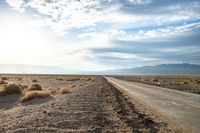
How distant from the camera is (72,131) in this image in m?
11.6

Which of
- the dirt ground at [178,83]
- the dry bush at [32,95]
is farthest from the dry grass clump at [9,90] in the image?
the dirt ground at [178,83]

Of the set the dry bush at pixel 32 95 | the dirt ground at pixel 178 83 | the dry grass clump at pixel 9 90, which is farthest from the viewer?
the dirt ground at pixel 178 83

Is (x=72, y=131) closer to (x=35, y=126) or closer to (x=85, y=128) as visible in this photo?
(x=85, y=128)

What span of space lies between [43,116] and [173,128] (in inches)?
227

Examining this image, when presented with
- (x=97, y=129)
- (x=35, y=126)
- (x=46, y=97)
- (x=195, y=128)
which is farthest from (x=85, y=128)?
(x=46, y=97)

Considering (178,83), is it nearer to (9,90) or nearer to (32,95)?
(9,90)

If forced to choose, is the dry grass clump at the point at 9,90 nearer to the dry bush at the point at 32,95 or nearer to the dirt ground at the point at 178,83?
the dry bush at the point at 32,95

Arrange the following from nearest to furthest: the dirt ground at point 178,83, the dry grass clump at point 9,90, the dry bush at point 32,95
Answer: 1. the dry bush at point 32,95
2. the dry grass clump at point 9,90
3. the dirt ground at point 178,83

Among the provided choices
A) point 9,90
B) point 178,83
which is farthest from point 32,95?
point 178,83

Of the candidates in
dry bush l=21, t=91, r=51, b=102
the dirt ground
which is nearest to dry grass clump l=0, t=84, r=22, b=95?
dry bush l=21, t=91, r=51, b=102

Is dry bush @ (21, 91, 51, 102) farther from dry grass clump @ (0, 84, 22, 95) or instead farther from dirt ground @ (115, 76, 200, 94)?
dirt ground @ (115, 76, 200, 94)

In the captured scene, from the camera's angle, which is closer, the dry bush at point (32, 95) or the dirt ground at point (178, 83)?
the dry bush at point (32, 95)

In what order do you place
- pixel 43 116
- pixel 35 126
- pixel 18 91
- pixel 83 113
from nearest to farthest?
1. pixel 35 126
2. pixel 43 116
3. pixel 83 113
4. pixel 18 91

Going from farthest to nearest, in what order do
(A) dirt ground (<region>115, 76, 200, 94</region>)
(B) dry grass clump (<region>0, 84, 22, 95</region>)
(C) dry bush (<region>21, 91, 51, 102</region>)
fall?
(A) dirt ground (<region>115, 76, 200, 94</region>), (B) dry grass clump (<region>0, 84, 22, 95</region>), (C) dry bush (<region>21, 91, 51, 102</region>)
